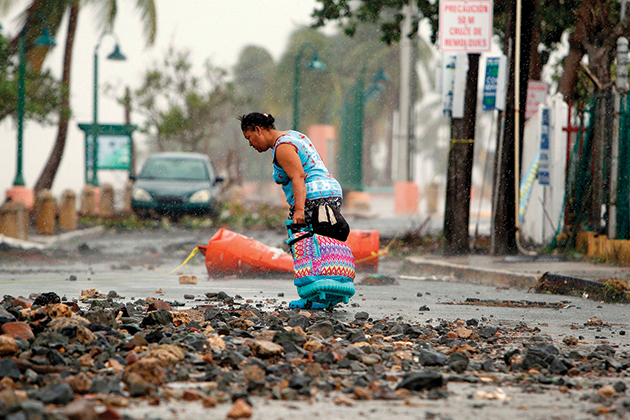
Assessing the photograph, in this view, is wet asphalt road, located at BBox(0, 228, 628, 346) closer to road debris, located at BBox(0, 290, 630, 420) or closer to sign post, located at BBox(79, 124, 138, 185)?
road debris, located at BBox(0, 290, 630, 420)

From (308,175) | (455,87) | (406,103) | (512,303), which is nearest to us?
(308,175)

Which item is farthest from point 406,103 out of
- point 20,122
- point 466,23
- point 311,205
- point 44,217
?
point 311,205

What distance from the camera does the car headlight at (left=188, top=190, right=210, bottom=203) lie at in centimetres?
1994

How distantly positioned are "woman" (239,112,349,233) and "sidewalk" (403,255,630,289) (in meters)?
3.77

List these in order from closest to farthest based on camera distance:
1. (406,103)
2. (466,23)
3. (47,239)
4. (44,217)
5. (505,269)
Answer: (505,269) < (466,23) < (47,239) < (44,217) < (406,103)

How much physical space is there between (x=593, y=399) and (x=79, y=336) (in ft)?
8.99

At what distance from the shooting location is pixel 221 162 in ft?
184

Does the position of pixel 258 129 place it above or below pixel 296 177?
above

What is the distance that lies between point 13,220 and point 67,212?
154 inches

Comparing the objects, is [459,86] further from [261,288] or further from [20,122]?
[20,122]

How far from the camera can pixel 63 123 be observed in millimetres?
25281

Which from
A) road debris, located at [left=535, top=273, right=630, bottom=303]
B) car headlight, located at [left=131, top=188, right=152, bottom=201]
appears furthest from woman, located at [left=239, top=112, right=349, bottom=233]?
car headlight, located at [left=131, top=188, right=152, bottom=201]

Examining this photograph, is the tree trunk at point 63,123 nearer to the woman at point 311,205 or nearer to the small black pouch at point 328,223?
the woman at point 311,205

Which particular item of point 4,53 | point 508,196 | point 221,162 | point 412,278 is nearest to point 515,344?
point 412,278
